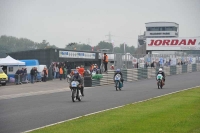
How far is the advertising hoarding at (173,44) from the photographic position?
A: 217 feet

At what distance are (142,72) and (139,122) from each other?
33.1 m

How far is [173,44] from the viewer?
68062mm

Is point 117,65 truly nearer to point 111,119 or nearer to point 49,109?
point 49,109

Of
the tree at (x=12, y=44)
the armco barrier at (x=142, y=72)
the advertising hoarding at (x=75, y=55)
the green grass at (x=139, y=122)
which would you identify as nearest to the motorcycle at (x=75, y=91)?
the tree at (x=12, y=44)

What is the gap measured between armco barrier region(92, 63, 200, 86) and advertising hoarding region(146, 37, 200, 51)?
3705mm

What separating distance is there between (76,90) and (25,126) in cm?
939

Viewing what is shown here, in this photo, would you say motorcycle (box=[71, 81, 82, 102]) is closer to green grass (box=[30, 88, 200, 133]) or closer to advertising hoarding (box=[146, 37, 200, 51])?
green grass (box=[30, 88, 200, 133])

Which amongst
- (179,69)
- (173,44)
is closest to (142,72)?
(179,69)

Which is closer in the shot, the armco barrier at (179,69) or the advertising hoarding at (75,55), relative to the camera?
the advertising hoarding at (75,55)

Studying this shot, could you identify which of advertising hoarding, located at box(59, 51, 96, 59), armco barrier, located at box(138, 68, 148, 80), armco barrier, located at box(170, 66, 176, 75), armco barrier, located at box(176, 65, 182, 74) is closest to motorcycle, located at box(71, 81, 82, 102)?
armco barrier, located at box(138, 68, 148, 80)

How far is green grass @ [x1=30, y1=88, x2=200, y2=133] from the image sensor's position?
11.3 metres

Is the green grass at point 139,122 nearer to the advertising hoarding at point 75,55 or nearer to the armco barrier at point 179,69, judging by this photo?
the advertising hoarding at point 75,55

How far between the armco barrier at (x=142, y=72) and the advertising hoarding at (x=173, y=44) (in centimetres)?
371

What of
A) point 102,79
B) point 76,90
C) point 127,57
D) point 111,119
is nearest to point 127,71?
point 127,57
